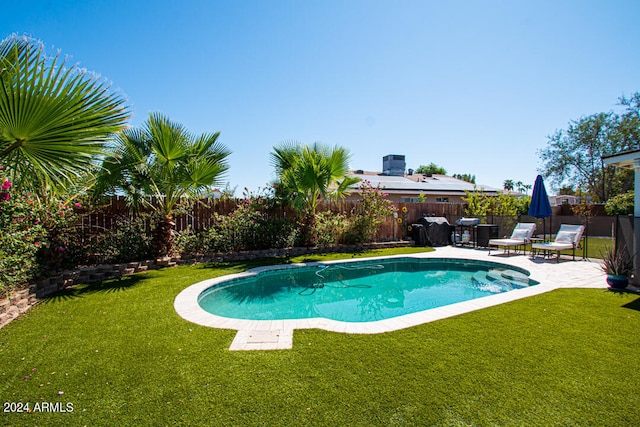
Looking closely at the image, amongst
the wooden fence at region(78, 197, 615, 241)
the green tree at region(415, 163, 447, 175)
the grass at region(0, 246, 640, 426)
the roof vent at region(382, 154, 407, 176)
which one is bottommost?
the grass at region(0, 246, 640, 426)

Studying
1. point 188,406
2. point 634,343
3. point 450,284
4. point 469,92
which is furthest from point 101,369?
point 469,92

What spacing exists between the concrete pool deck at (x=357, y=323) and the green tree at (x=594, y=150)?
26.3 meters

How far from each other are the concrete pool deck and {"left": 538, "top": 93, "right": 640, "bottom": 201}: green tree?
86.3 feet

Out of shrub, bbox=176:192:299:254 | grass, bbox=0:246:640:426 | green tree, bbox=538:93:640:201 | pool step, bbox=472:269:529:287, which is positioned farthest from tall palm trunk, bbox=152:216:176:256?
green tree, bbox=538:93:640:201

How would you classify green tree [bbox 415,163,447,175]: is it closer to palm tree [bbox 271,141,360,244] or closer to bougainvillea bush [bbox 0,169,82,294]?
palm tree [bbox 271,141,360,244]

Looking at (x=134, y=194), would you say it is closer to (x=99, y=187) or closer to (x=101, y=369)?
(x=99, y=187)

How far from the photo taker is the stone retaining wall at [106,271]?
564cm

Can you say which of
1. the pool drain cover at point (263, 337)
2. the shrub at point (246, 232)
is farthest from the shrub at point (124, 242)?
the pool drain cover at point (263, 337)

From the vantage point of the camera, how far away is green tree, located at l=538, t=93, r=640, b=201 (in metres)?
30.0

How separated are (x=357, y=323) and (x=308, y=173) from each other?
6.87 metres

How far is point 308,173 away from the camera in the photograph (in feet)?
36.6

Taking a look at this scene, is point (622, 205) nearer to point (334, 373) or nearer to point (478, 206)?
point (478, 206)

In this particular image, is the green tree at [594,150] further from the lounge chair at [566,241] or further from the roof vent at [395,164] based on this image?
the lounge chair at [566,241]

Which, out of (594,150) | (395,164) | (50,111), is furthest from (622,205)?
(50,111)
